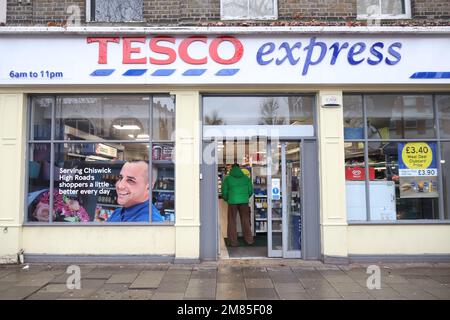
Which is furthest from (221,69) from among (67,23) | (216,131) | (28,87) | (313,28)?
(28,87)

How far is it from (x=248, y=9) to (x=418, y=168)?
186 inches

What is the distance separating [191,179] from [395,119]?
4282mm

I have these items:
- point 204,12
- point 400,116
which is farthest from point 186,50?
point 400,116

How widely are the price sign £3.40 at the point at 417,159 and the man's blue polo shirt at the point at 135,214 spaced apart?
495 centimetres

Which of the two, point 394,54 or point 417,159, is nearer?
point 394,54

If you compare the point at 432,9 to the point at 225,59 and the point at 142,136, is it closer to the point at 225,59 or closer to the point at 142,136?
the point at 225,59

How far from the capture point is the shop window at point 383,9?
825 cm

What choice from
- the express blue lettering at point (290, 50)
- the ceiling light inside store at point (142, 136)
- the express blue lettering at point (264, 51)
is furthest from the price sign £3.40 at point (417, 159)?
Answer: the ceiling light inside store at point (142, 136)

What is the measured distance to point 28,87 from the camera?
778 centimetres

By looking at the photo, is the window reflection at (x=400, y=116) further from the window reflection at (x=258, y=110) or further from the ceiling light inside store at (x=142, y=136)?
the ceiling light inside store at (x=142, y=136)

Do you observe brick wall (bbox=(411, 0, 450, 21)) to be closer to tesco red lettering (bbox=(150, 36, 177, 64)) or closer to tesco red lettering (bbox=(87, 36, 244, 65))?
tesco red lettering (bbox=(87, 36, 244, 65))

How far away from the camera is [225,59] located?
302 inches
